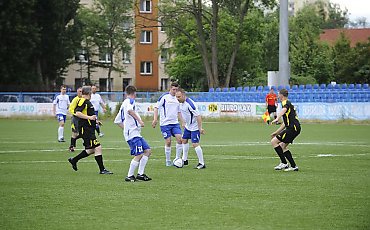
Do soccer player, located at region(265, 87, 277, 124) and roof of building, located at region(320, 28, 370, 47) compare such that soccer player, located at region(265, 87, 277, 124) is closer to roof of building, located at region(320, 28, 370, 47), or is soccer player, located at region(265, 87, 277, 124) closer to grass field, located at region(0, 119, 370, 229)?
grass field, located at region(0, 119, 370, 229)

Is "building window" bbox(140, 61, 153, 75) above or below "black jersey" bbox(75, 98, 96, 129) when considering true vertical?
above

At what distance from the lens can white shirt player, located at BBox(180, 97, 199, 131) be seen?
18.7 meters

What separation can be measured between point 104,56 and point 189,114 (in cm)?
6999

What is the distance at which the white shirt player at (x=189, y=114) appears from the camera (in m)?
18.7

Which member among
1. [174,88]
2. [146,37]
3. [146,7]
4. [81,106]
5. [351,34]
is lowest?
[81,106]

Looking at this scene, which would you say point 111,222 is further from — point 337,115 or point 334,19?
point 334,19

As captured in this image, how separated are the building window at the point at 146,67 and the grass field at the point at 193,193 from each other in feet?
251

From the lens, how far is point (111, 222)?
10609mm

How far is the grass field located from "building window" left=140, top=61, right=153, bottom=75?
251 ft

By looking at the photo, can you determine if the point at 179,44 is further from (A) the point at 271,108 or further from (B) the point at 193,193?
(B) the point at 193,193

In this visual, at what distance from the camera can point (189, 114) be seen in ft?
61.9

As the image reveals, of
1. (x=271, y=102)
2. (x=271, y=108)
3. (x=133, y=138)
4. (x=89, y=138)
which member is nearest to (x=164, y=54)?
(x=271, y=108)

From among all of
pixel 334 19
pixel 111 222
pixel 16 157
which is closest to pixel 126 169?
pixel 16 157

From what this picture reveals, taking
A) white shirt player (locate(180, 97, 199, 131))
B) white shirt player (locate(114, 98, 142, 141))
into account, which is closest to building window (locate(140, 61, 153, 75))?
white shirt player (locate(180, 97, 199, 131))
